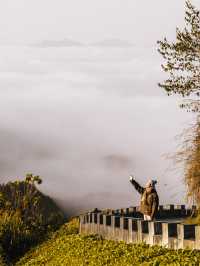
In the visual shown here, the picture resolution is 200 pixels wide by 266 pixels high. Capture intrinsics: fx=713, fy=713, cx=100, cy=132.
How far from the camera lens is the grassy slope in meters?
22.3

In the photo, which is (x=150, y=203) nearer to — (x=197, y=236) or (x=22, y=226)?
(x=197, y=236)

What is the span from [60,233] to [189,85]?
1391 cm

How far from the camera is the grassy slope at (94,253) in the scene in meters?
22.3

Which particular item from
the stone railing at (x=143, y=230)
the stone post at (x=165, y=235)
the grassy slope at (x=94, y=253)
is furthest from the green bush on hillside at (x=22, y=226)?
the stone post at (x=165, y=235)

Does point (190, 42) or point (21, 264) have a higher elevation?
Answer: point (190, 42)

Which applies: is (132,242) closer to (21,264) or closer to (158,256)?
(158,256)

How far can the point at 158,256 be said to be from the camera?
2330cm

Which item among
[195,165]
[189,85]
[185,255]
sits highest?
[189,85]

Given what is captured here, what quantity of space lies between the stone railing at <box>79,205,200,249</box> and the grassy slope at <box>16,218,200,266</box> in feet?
1.17

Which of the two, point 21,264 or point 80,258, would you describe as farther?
point 21,264

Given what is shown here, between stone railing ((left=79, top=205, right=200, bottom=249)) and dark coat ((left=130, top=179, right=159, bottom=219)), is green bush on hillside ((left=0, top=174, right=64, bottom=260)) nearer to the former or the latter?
stone railing ((left=79, top=205, right=200, bottom=249))

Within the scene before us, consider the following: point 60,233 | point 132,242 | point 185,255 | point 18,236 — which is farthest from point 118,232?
point 18,236

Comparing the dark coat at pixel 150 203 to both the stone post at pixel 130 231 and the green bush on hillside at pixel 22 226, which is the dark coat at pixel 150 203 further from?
the green bush on hillside at pixel 22 226

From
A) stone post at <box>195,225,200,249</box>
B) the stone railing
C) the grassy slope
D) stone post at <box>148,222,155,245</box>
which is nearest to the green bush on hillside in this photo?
the grassy slope
